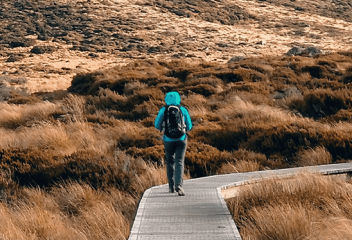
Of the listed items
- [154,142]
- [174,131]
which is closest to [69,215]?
[174,131]

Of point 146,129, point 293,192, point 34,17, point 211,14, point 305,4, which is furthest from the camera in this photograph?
point 305,4

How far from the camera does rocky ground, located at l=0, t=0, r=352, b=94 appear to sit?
2234 inches

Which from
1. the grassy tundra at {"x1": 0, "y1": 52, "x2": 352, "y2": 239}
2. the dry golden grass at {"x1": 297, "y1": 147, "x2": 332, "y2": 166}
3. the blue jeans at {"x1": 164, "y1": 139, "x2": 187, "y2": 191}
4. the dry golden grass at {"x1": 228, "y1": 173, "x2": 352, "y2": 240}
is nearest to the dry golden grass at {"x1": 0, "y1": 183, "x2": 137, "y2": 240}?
the grassy tundra at {"x1": 0, "y1": 52, "x2": 352, "y2": 239}

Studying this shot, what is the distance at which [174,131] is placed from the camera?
293 inches

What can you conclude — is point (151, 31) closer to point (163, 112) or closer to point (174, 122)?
point (163, 112)

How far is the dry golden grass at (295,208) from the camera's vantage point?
561 cm

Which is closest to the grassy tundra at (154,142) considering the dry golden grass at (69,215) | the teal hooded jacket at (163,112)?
the dry golden grass at (69,215)

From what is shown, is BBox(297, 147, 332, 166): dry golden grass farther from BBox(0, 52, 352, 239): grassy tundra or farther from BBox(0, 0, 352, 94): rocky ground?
BBox(0, 0, 352, 94): rocky ground

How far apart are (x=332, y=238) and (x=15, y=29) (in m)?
67.1

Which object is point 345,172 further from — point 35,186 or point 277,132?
point 35,186

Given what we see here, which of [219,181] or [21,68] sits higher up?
[219,181]

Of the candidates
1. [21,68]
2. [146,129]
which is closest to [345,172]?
[146,129]

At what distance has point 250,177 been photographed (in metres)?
8.80

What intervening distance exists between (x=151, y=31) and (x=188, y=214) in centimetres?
6637
